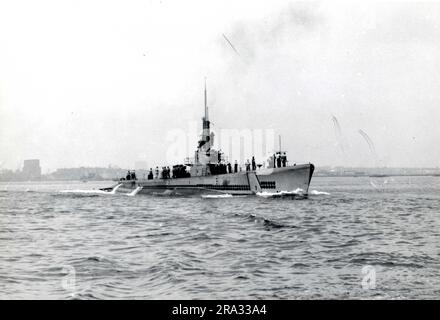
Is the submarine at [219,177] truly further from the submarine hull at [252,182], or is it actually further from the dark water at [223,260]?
the dark water at [223,260]

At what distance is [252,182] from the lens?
46281 millimetres

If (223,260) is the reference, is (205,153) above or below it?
above

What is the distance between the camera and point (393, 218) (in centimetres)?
2681

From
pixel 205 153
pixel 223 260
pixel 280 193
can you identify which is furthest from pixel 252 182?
pixel 223 260

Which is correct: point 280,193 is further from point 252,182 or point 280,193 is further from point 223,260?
point 223,260

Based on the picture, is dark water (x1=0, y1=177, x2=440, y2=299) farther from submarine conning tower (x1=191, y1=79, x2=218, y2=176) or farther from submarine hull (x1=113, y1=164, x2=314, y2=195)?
submarine conning tower (x1=191, y1=79, x2=218, y2=176)

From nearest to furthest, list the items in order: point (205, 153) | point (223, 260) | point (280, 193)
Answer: point (223, 260), point (280, 193), point (205, 153)

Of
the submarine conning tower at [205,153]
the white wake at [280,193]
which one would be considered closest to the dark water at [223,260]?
the white wake at [280,193]

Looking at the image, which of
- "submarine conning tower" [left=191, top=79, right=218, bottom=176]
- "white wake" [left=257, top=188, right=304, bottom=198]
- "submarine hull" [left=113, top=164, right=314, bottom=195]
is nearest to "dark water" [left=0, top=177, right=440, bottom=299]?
"submarine hull" [left=113, top=164, right=314, bottom=195]

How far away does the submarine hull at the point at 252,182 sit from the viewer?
4453cm

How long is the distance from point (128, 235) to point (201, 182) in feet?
101

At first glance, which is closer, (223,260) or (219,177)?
(223,260)
